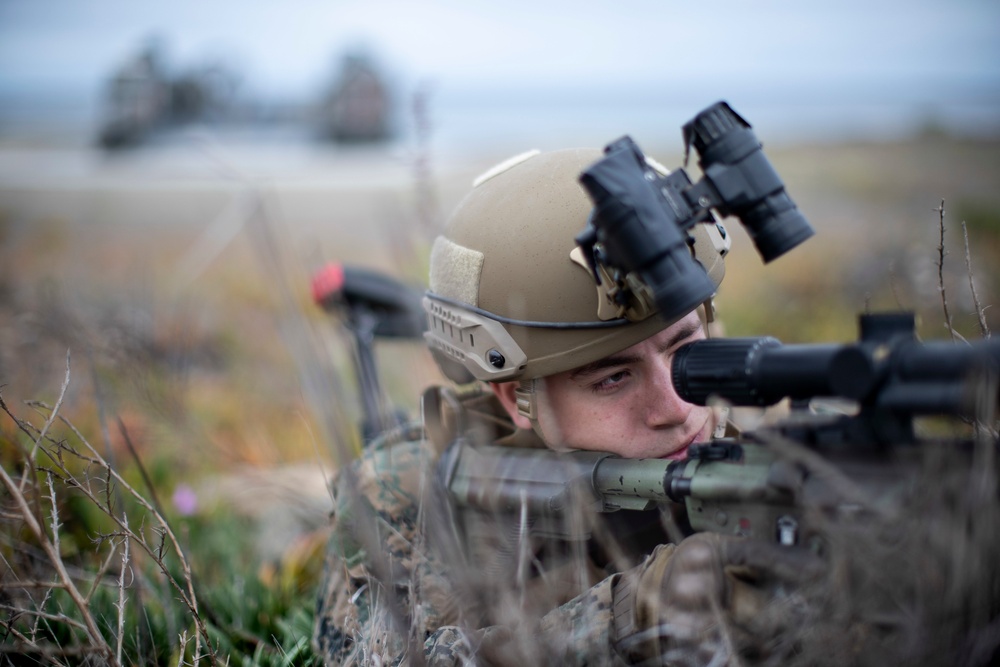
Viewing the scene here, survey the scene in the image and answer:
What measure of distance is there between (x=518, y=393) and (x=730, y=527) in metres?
1.06

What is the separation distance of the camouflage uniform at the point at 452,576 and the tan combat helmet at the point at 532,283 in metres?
0.40

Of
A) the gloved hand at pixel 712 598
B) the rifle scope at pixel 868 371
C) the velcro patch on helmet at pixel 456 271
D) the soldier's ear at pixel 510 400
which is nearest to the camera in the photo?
the rifle scope at pixel 868 371

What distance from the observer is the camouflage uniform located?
207 centimetres

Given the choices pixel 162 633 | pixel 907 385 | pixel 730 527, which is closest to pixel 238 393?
pixel 162 633

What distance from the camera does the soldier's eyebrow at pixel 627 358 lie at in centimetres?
274

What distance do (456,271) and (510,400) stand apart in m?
0.51

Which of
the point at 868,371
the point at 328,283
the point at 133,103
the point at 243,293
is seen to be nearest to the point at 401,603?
the point at 868,371

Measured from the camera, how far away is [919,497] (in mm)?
1633

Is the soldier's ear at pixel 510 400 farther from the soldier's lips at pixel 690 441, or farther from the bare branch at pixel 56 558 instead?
the bare branch at pixel 56 558

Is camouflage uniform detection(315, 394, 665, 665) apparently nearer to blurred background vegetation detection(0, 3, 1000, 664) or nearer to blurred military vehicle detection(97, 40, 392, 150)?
blurred background vegetation detection(0, 3, 1000, 664)

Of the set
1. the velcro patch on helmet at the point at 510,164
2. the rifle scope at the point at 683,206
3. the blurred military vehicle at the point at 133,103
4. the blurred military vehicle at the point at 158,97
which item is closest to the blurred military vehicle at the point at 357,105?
the blurred military vehicle at the point at 158,97

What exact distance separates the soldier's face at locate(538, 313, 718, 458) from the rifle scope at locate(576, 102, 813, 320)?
1.69 ft

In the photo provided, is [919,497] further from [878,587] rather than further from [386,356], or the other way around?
[386,356]

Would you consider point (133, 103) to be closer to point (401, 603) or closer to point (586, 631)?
point (401, 603)
